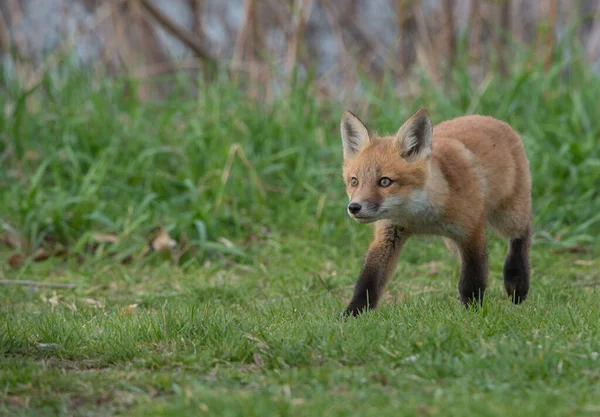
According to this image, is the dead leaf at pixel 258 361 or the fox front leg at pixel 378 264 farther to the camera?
the fox front leg at pixel 378 264

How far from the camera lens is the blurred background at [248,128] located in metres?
7.56

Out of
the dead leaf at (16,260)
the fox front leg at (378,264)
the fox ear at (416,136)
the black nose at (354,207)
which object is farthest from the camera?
the dead leaf at (16,260)

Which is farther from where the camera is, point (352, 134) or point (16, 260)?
point (16, 260)

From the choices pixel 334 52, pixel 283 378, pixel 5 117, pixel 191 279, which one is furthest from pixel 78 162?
pixel 334 52

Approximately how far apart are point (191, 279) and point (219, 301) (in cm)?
90

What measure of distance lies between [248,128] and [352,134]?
3744 millimetres

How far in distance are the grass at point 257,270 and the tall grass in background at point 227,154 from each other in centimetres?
2

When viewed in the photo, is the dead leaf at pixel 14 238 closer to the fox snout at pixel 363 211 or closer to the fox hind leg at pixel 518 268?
the fox snout at pixel 363 211

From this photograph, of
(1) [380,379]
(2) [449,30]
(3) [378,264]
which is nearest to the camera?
(1) [380,379]

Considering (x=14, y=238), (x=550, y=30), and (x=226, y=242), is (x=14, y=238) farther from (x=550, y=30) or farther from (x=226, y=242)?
(x=550, y=30)

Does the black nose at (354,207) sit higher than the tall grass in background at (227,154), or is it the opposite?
the black nose at (354,207)

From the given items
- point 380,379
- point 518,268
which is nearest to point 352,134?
point 518,268

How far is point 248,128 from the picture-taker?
8.73 meters

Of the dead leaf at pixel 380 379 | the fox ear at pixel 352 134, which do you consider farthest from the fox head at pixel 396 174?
the dead leaf at pixel 380 379
